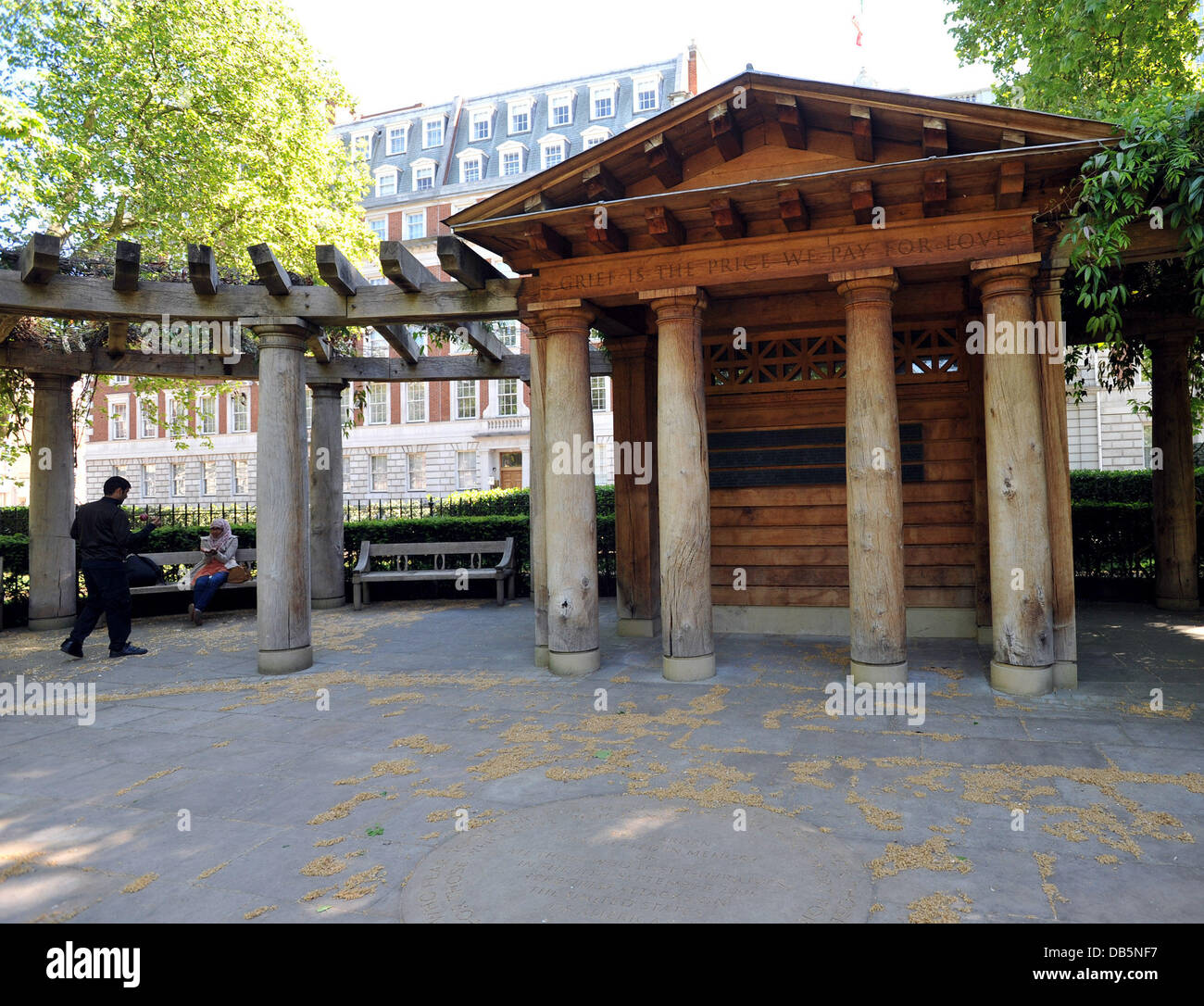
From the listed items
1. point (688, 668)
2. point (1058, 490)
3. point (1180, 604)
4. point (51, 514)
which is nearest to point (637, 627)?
point (688, 668)

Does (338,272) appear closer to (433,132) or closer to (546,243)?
(546,243)

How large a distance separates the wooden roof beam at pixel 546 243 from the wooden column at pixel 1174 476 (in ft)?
27.2

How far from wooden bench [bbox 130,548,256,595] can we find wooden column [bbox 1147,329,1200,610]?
13.4 meters

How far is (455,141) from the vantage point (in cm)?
4247

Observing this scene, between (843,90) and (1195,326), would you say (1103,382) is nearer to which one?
(1195,326)

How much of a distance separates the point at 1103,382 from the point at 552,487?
9.14m

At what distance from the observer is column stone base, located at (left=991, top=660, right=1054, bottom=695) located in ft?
21.2

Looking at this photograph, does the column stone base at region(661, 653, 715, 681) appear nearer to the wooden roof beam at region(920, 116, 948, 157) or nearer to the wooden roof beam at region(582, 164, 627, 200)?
the wooden roof beam at region(582, 164, 627, 200)

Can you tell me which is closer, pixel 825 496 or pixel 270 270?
pixel 270 270

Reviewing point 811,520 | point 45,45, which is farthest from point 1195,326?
point 45,45

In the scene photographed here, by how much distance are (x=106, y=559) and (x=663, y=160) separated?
7.51 meters

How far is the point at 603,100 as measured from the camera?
39.7 metres

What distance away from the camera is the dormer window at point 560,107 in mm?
40656

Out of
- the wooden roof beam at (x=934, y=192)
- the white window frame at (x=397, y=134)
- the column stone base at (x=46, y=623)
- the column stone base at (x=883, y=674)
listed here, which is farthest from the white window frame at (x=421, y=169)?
the column stone base at (x=883, y=674)
